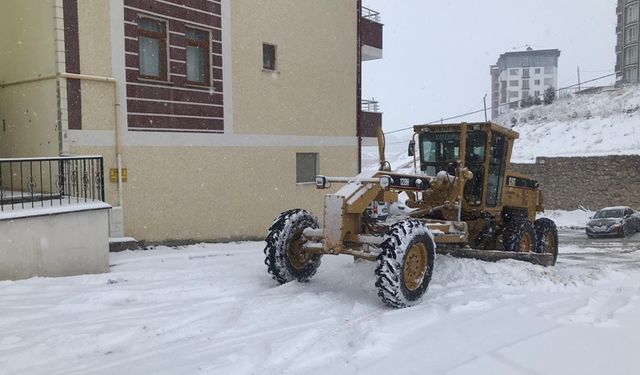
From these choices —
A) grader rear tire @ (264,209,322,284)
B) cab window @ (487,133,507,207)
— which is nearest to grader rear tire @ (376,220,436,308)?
grader rear tire @ (264,209,322,284)

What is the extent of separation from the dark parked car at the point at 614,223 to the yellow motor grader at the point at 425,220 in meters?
12.5

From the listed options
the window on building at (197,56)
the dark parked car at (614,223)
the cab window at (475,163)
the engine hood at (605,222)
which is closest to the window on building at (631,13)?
the dark parked car at (614,223)

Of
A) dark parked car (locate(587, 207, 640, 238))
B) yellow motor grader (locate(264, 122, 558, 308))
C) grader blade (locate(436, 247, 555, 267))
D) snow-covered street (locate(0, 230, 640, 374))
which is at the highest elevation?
yellow motor grader (locate(264, 122, 558, 308))

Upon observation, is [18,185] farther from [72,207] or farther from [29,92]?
[72,207]

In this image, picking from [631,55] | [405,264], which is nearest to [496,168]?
[405,264]

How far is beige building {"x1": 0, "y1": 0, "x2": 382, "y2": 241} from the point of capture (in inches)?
438

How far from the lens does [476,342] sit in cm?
529

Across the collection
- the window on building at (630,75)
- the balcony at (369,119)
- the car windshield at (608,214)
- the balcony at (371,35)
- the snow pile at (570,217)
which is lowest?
the snow pile at (570,217)

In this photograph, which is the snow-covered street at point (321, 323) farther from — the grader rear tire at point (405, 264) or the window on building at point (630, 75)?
the window on building at point (630, 75)

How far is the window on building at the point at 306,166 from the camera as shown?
15.9 meters

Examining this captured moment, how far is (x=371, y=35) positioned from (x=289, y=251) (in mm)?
12026

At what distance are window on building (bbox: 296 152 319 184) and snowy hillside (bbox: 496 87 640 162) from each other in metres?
23.1

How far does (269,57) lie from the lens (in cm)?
1497

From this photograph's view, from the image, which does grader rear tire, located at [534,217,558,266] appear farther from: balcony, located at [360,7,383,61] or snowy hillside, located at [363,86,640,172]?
snowy hillside, located at [363,86,640,172]
